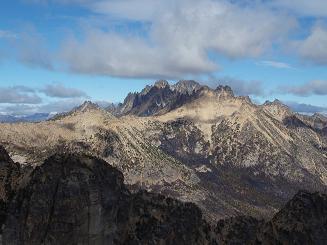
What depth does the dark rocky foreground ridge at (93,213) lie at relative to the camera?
84.6 metres

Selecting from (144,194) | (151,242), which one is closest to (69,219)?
(151,242)

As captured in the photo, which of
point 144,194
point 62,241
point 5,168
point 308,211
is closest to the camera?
point 62,241

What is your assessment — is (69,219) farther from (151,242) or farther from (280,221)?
(280,221)

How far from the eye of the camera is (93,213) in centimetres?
8519

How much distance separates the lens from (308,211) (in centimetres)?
8962

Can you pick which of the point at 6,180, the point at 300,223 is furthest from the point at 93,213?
the point at 300,223

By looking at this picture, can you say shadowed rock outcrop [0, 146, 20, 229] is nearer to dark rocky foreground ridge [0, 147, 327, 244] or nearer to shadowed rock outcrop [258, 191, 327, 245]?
dark rocky foreground ridge [0, 147, 327, 244]

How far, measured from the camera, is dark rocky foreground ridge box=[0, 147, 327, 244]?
84625 millimetres

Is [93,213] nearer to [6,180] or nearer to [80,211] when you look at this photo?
[80,211]

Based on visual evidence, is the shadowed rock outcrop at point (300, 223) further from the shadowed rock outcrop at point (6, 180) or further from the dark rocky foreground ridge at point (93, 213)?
the shadowed rock outcrop at point (6, 180)

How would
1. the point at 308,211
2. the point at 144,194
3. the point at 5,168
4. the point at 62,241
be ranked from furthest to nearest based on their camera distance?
the point at 144,194, the point at 5,168, the point at 308,211, the point at 62,241

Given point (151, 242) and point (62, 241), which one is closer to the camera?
point (62, 241)

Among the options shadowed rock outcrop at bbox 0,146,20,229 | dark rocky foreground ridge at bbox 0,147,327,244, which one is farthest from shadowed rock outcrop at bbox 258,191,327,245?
shadowed rock outcrop at bbox 0,146,20,229

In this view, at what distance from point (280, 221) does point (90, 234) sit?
28.9 meters
